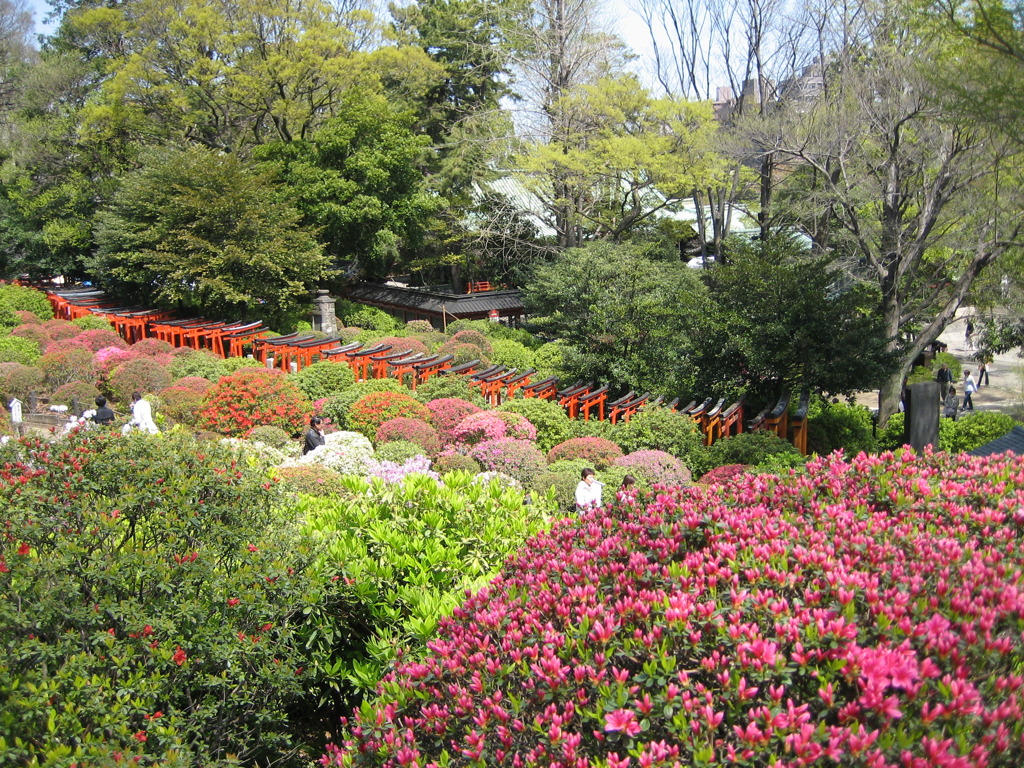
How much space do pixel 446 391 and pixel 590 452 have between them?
11.6 ft

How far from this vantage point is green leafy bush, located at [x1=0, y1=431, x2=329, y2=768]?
3.50 m

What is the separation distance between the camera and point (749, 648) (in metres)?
2.83

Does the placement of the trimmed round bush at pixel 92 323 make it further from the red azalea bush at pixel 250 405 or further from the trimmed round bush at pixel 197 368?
the red azalea bush at pixel 250 405

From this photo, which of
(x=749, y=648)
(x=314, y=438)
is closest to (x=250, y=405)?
(x=314, y=438)

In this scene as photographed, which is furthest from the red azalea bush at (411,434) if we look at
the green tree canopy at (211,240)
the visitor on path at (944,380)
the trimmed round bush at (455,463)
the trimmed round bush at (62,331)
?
the visitor on path at (944,380)

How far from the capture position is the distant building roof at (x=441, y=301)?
27.7 meters

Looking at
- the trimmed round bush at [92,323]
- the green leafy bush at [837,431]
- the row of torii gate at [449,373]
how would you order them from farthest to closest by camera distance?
the trimmed round bush at [92,323], the green leafy bush at [837,431], the row of torii gate at [449,373]

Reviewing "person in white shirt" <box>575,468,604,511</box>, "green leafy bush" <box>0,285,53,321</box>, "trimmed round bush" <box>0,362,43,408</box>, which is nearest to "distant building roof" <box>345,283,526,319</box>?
"green leafy bush" <box>0,285,53,321</box>

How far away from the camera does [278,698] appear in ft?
14.6

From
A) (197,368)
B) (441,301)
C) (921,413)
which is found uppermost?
(441,301)

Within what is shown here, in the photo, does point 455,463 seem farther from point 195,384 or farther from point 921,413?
point 921,413

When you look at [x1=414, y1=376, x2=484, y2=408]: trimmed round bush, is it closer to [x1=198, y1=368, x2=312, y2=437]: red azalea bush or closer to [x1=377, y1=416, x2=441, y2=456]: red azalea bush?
[x1=377, y1=416, x2=441, y2=456]: red azalea bush

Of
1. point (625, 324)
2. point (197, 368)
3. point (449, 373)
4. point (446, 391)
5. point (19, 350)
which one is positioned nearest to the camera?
point (446, 391)

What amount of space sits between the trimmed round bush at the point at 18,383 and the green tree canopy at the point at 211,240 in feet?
21.1
